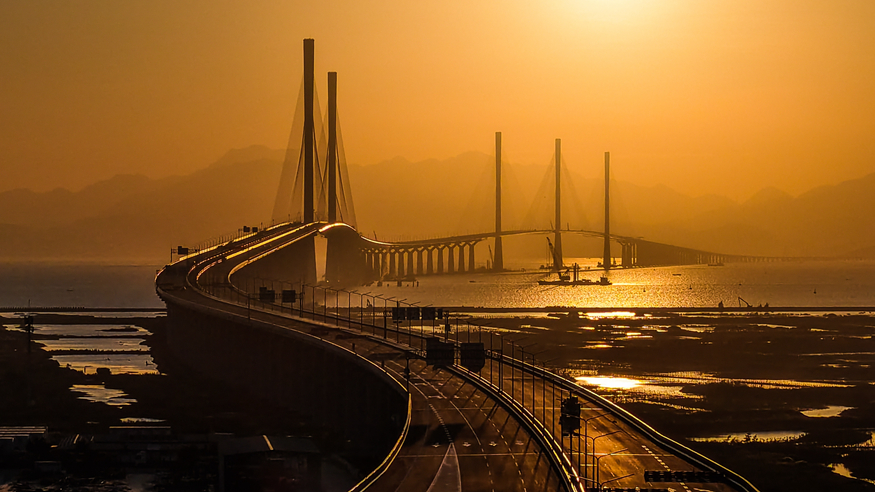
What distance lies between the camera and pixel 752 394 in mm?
74438

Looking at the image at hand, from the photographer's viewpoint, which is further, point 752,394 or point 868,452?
point 752,394

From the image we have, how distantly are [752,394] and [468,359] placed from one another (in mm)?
19682

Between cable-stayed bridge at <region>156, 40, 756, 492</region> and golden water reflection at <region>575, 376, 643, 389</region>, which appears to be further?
golden water reflection at <region>575, 376, 643, 389</region>

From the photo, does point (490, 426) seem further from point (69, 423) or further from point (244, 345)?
point (244, 345)

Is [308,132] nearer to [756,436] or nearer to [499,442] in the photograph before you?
[756,436]

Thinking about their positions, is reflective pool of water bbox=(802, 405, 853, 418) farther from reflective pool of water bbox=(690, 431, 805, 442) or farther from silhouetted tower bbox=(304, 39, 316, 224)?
silhouetted tower bbox=(304, 39, 316, 224)

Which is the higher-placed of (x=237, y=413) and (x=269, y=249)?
(x=269, y=249)

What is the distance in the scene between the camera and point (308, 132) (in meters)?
177

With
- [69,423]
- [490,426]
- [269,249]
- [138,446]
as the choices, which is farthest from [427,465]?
[269,249]

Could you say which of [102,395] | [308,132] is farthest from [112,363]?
[308,132]

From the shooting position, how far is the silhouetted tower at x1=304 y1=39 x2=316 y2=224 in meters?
177

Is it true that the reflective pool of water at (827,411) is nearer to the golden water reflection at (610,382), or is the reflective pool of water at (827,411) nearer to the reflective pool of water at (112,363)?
the golden water reflection at (610,382)

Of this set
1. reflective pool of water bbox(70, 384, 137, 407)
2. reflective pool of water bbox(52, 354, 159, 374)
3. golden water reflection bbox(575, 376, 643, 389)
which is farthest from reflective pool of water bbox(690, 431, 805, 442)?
reflective pool of water bbox(52, 354, 159, 374)

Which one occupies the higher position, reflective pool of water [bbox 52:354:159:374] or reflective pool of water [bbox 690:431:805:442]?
reflective pool of water [bbox 52:354:159:374]
